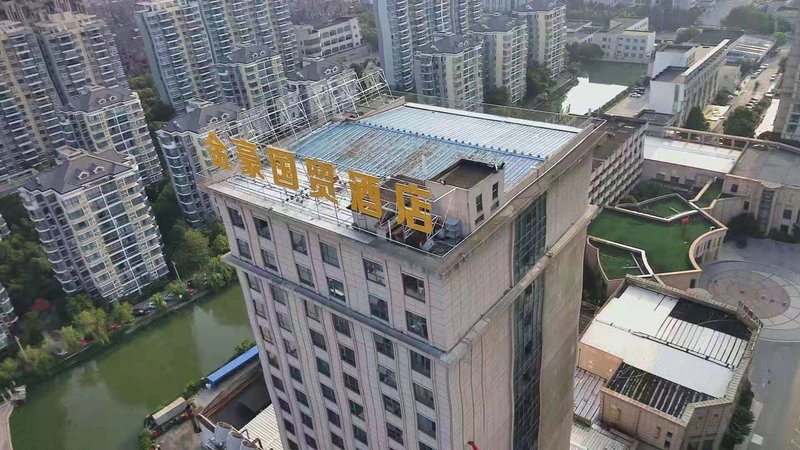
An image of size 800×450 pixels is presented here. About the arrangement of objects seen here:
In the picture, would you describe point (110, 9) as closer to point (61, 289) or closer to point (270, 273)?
point (61, 289)

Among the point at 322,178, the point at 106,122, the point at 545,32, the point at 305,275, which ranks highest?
the point at 322,178

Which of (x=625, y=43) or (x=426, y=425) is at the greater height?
(x=426, y=425)

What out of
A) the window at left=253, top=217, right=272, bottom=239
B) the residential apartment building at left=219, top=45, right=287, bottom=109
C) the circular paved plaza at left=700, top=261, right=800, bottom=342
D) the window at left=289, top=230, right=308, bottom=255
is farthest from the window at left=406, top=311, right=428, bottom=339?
the residential apartment building at left=219, top=45, right=287, bottom=109

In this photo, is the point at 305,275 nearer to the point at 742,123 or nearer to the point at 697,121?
the point at 697,121

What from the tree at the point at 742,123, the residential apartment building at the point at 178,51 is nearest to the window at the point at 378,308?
the tree at the point at 742,123

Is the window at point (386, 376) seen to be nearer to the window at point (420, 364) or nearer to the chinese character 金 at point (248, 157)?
the window at point (420, 364)

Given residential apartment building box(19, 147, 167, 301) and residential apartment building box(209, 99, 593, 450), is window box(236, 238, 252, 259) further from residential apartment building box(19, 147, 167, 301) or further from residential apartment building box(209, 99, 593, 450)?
residential apartment building box(19, 147, 167, 301)

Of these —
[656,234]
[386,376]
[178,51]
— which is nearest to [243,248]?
[386,376]
